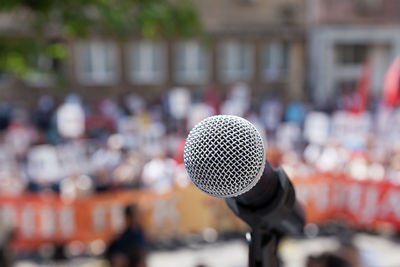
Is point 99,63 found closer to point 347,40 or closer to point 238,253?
point 347,40

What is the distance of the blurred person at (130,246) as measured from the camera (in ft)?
14.5

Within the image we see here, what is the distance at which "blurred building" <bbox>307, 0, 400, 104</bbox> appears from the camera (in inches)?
1011

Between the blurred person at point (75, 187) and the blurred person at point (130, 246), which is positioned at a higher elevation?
the blurred person at point (130, 246)

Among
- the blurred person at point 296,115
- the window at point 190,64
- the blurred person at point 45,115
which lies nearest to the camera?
the blurred person at point 296,115

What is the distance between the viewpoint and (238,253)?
8.41m

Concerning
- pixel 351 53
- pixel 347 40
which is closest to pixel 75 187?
pixel 347 40

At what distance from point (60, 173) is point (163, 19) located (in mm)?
6222

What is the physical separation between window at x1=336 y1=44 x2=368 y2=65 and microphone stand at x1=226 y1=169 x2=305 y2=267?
86.3 feet

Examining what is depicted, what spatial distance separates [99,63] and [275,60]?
10.3 metres

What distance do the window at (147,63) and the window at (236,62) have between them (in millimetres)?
3565

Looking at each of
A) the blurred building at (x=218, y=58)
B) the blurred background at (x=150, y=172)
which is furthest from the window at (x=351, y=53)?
the blurred background at (x=150, y=172)

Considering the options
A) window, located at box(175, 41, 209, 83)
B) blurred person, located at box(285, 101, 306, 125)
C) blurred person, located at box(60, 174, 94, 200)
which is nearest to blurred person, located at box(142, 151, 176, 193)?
blurred person, located at box(60, 174, 94, 200)

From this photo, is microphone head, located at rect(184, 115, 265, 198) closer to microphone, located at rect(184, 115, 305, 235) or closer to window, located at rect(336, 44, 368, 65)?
microphone, located at rect(184, 115, 305, 235)

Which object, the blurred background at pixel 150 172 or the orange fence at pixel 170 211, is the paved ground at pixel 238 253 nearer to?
the blurred background at pixel 150 172
